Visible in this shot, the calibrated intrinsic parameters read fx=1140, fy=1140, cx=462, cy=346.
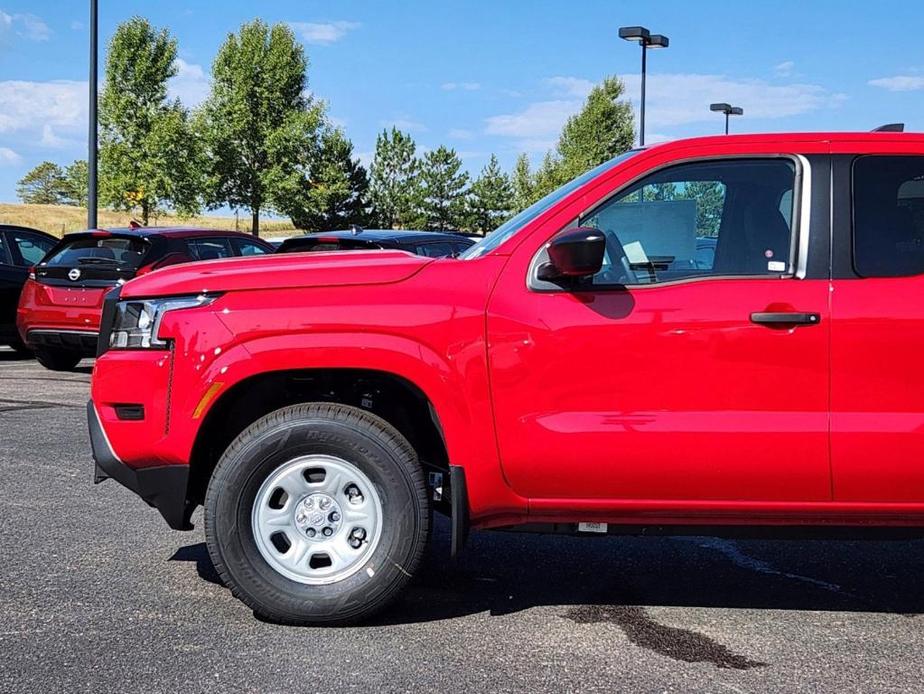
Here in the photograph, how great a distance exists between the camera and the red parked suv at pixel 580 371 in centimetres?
412

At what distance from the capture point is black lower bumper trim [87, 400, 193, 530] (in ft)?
14.2

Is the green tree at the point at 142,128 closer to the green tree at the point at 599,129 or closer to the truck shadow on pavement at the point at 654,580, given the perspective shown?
the green tree at the point at 599,129

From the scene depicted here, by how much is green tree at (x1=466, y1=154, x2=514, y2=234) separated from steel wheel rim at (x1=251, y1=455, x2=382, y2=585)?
238 ft

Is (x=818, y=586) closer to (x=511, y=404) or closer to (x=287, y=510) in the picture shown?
(x=511, y=404)

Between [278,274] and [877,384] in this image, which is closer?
[877,384]

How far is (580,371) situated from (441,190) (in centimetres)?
7284

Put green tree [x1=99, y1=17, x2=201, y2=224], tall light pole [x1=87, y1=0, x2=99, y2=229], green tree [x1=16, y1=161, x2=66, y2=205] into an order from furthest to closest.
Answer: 1. green tree [x1=16, y1=161, x2=66, y2=205]
2. green tree [x1=99, y1=17, x2=201, y2=224]
3. tall light pole [x1=87, y1=0, x2=99, y2=229]

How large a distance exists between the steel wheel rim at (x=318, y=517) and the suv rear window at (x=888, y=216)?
2.04 meters

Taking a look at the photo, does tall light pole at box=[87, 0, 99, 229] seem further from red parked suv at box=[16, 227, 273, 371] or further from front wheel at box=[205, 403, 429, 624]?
front wheel at box=[205, 403, 429, 624]

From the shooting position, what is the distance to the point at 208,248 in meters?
12.8

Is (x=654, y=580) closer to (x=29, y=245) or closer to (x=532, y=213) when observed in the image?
(x=532, y=213)

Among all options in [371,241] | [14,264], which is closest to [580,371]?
[371,241]

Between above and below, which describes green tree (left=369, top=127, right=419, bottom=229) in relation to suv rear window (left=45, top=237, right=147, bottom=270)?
above

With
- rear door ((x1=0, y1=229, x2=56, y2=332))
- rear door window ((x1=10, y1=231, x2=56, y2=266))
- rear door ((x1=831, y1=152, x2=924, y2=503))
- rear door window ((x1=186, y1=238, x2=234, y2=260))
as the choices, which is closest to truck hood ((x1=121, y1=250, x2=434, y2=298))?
rear door ((x1=831, y1=152, x2=924, y2=503))
